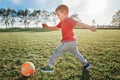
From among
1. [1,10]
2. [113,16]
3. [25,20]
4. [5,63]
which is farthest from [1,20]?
[5,63]

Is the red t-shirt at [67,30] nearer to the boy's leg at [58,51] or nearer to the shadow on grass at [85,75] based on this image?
the boy's leg at [58,51]

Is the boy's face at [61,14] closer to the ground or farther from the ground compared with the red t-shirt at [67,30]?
farther from the ground

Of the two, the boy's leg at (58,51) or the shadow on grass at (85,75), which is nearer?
the shadow on grass at (85,75)

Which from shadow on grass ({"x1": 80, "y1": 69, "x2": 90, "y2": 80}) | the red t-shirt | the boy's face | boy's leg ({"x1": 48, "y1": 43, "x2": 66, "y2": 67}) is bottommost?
shadow on grass ({"x1": 80, "y1": 69, "x2": 90, "y2": 80})

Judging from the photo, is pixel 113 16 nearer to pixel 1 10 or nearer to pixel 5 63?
pixel 1 10

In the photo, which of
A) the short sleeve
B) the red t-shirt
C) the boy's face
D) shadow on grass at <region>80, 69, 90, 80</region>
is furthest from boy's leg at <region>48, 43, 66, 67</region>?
shadow on grass at <region>80, 69, 90, 80</region>

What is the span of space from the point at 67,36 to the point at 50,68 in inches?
40.4

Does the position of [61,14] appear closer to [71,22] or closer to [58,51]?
[71,22]

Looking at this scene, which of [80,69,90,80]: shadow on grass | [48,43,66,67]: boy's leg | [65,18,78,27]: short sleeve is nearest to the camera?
[80,69,90,80]: shadow on grass

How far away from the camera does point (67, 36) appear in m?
4.92

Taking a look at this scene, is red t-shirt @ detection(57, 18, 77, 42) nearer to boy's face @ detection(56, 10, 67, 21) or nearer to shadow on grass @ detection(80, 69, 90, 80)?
boy's face @ detection(56, 10, 67, 21)

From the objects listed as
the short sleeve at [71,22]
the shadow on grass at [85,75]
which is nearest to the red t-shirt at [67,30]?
the short sleeve at [71,22]

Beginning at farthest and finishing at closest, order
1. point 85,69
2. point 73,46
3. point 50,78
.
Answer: point 85,69
point 73,46
point 50,78

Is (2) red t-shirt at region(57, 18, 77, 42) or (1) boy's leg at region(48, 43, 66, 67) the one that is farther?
(1) boy's leg at region(48, 43, 66, 67)
